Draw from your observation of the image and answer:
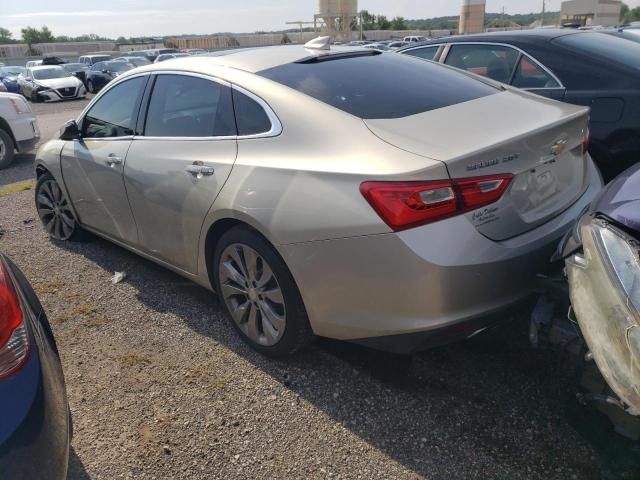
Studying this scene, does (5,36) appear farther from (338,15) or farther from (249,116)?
(249,116)

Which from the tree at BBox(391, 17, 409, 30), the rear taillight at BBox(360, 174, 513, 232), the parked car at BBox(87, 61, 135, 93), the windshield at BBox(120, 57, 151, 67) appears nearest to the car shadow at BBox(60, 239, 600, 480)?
the rear taillight at BBox(360, 174, 513, 232)

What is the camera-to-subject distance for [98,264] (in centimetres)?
440

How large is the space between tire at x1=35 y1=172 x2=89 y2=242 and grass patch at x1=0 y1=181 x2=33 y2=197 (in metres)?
2.44

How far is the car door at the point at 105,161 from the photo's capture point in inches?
144

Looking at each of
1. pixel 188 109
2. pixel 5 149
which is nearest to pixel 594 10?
pixel 5 149

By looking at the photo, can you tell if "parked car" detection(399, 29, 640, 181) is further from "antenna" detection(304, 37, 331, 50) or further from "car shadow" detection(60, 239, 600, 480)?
"antenna" detection(304, 37, 331, 50)

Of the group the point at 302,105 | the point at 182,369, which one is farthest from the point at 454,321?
the point at 182,369

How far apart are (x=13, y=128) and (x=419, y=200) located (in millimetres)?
8705

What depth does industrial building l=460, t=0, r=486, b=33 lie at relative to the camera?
56531 mm

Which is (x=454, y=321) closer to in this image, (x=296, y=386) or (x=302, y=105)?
(x=296, y=386)

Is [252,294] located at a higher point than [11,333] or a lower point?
lower

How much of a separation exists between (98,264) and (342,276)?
2.84 meters

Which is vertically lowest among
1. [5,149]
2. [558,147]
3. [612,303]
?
[5,149]

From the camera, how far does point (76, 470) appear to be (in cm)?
233
